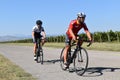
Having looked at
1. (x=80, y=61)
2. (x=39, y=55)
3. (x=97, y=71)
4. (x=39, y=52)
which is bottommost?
(x=97, y=71)

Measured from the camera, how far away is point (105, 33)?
204ft

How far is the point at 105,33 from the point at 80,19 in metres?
51.6

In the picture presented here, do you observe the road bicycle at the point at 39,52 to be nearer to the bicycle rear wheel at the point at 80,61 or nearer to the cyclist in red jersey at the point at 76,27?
the cyclist in red jersey at the point at 76,27

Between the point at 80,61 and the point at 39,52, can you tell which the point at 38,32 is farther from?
the point at 80,61

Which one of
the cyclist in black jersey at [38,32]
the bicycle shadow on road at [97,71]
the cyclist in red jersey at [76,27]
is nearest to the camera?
the cyclist in red jersey at [76,27]

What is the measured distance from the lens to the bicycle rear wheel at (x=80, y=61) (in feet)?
36.9

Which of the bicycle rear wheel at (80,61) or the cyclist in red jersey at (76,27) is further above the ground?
the cyclist in red jersey at (76,27)

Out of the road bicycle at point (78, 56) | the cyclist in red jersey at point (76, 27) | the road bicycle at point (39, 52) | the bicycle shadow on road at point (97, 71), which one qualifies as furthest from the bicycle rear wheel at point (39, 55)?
the cyclist in red jersey at point (76, 27)

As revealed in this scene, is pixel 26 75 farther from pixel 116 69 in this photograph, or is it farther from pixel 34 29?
pixel 34 29

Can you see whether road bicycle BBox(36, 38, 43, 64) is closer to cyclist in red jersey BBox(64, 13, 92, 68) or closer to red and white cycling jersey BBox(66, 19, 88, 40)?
cyclist in red jersey BBox(64, 13, 92, 68)

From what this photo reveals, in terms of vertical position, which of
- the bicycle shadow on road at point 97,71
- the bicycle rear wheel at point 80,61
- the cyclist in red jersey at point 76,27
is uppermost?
the cyclist in red jersey at point 76,27

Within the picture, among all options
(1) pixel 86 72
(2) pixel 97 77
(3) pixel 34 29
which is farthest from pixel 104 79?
(3) pixel 34 29

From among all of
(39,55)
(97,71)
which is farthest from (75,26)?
(39,55)

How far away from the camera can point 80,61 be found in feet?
38.0
